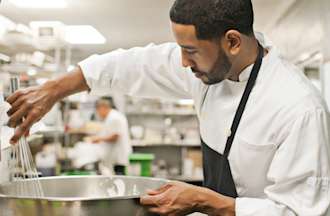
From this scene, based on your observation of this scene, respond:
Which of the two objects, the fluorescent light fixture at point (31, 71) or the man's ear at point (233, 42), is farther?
the fluorescent light fixture at point (31, 71)

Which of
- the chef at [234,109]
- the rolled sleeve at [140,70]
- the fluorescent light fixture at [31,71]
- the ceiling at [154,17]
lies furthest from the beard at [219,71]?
the fluorescent light fixture at [31,71]

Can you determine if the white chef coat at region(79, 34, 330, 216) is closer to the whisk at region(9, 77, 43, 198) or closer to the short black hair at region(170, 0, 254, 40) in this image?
the short black hair at region(170, 0, 254, 40)

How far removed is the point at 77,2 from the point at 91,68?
251cm

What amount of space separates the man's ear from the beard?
0.07 feet

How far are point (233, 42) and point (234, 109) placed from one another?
0.20m

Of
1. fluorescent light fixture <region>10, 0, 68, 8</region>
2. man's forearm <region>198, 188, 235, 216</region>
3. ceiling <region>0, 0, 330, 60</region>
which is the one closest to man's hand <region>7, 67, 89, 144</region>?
man's forearm <region>198, 188, 235, 216</region>

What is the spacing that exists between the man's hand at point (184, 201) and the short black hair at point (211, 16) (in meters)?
0.38

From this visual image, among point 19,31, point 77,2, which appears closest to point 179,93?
point 19,31

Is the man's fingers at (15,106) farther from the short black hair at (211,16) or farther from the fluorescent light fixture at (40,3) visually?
the fluorescent light fixture at (40,3)

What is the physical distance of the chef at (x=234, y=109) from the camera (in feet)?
3.33

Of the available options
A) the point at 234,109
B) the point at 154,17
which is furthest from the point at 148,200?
the point at 154,17

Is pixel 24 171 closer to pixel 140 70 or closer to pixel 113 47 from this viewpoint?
pixel 140 70

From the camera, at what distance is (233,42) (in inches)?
Answer: 44.4

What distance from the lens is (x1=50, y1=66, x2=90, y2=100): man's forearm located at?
127 centimetres
